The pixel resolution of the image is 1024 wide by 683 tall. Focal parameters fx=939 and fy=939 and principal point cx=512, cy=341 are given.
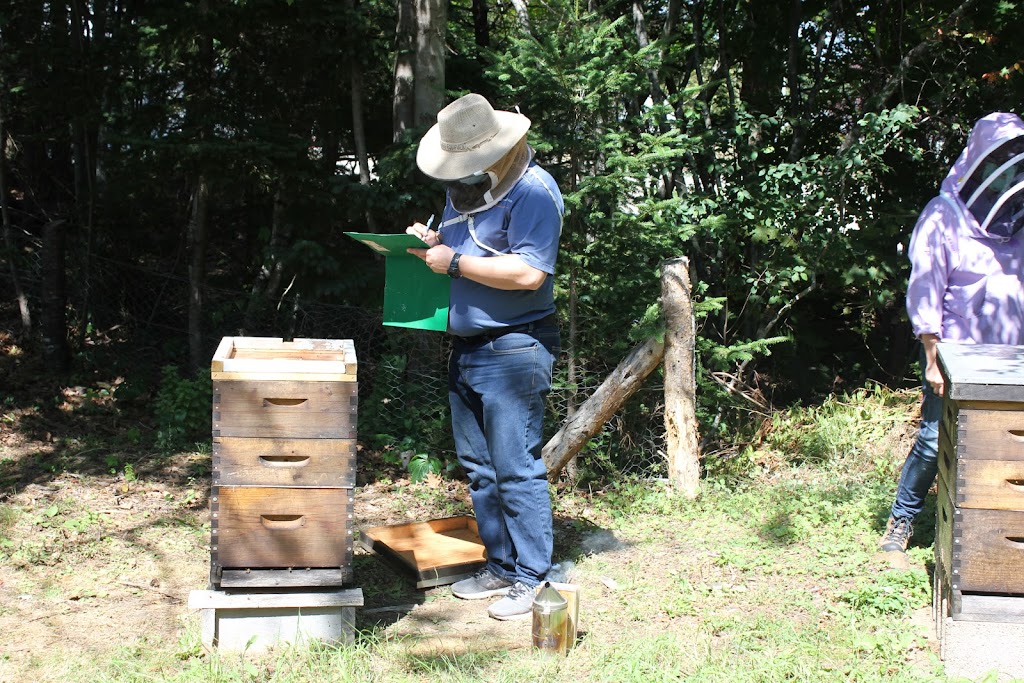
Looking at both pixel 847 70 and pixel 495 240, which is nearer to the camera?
pixel 495 240

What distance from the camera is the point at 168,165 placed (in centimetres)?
659

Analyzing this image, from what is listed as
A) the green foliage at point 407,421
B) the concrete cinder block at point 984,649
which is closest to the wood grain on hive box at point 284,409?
the concrete cinder block at point 984,649

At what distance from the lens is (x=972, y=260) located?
3869mm

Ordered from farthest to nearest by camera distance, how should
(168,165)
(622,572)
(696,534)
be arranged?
(168,165) → (696,534) → (622,572)

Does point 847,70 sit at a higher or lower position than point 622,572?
higher

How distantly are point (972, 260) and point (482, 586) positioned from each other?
2471 millimetres

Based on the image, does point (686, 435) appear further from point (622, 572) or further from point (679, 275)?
point (622, 572)

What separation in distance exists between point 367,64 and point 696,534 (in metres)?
4.20

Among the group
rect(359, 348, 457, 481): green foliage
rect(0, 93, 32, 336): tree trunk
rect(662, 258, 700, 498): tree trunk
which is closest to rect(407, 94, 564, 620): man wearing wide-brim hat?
rect(662, 258, 700, 498): tree trunk

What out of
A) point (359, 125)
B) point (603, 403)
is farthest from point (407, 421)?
point (359, 125)

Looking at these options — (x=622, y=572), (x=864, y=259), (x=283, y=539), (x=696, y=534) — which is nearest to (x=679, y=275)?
(x=696, y=534)

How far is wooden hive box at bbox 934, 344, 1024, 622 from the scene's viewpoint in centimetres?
329

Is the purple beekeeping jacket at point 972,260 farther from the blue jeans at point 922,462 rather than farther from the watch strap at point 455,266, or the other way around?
the watch strap at point 455,266

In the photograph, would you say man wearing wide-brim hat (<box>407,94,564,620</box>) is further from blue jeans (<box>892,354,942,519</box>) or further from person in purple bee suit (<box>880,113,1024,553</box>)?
blue jeans (<box>892,354,942,519</box>)
